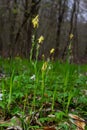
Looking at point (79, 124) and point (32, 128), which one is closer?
point (32, 128)

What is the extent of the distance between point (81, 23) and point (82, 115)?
167 feet

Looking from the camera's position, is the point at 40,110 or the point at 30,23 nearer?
the point at 40,110

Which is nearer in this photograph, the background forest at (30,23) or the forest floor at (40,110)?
the forest floor at (40,110)

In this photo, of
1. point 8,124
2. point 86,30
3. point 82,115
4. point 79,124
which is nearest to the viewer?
point 8,124

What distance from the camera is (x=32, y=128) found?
287cm

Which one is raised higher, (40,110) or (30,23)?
(30,23)

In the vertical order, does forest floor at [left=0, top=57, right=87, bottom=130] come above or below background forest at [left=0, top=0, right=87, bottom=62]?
below

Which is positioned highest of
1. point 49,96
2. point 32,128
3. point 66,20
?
point 66,20

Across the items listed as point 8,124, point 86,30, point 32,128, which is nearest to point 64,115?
point 32,128

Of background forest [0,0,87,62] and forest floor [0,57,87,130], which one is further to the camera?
background forest [0,0,87,62]

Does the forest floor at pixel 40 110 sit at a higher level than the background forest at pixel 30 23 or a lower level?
lower

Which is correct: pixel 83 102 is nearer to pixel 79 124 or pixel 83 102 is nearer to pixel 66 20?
pixel 79 124

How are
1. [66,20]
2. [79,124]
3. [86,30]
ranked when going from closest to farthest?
[79,124]
[66,20]
[86,30]

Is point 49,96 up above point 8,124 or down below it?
above
